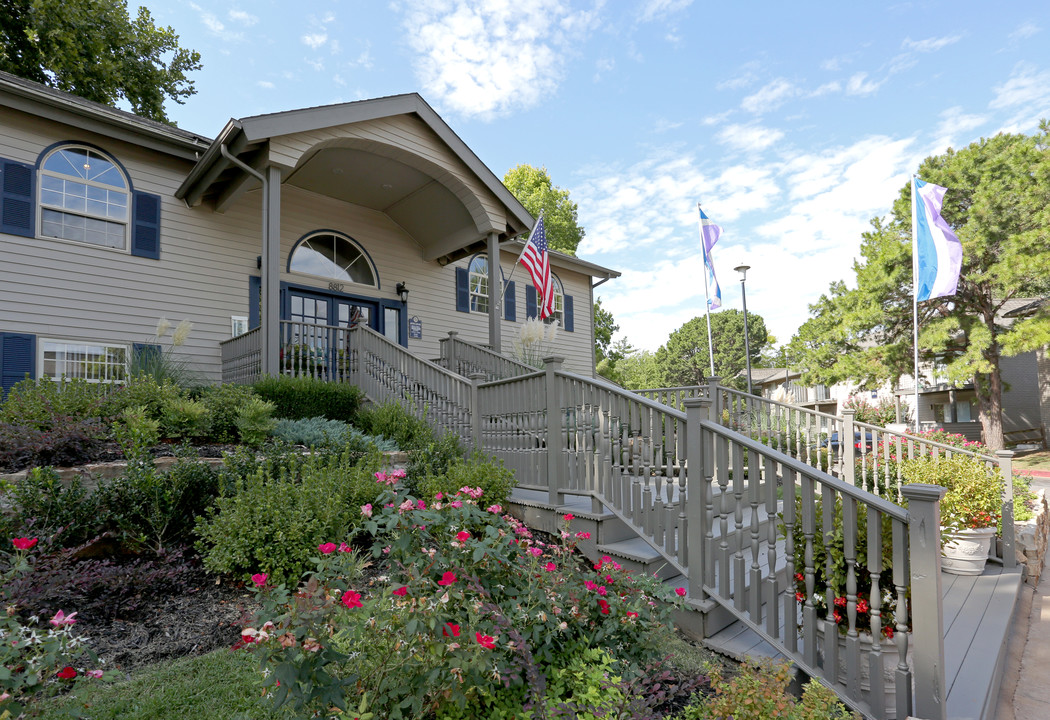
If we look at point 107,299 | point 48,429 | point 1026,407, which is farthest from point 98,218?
point 1026,407

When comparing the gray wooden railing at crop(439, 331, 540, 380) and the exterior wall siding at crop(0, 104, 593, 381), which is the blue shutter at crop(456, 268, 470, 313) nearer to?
the exterior wall siding at crop(0, 104, 593, 381)

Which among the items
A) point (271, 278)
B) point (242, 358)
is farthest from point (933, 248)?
point (242, 358)

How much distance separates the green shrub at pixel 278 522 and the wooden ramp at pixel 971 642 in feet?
7.84

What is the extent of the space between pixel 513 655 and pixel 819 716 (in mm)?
1084

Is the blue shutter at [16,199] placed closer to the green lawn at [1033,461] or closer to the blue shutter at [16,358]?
the blue shutter at [16,358]

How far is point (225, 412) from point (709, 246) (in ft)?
37.4

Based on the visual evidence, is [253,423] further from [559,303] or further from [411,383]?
[559,303]

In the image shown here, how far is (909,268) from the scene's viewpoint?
16.5 metres

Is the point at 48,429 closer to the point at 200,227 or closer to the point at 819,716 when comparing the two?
the point at 200,227

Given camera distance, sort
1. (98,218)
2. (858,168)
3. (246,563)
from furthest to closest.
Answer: (858,168), (98,218), (246,563)

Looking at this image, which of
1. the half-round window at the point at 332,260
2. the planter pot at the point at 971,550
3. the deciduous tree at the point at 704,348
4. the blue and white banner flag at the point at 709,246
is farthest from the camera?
the deciduous tree at the point at 704,348

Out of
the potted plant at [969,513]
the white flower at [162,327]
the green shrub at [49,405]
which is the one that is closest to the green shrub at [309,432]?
the green shrub at [49,405]

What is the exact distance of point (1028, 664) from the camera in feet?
9.97

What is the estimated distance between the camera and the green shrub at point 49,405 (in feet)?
13.5
